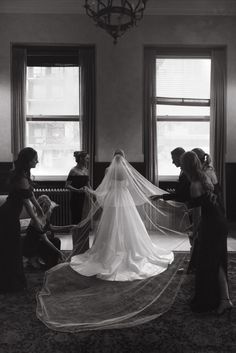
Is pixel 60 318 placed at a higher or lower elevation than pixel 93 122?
lower

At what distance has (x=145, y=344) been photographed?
8.75ft

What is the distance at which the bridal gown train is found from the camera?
4175 mm

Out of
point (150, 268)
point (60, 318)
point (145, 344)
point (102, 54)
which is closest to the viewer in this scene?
point (145, 344)

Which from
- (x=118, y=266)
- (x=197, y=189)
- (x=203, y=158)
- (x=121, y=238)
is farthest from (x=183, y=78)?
(x=197, y=189)

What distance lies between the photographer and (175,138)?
7992 mm

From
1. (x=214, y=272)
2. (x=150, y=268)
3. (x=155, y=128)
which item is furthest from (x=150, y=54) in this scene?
(x=214, y=272)

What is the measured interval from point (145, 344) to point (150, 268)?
1550mm

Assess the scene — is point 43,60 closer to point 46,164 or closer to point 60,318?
point 46,164

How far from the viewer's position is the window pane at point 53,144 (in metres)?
7.80

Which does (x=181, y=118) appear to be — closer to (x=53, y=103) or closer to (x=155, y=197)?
(x=53, y=103)

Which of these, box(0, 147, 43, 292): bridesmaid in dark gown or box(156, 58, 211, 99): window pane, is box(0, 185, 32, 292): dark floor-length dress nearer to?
box(0, 147, 43, 292): bridesmaid in dark gown

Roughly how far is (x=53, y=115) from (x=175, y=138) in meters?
2.53

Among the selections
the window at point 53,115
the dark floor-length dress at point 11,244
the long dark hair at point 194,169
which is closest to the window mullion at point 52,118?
the window at point 53,115

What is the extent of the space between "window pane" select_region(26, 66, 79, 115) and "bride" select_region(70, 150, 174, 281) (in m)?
3.42
